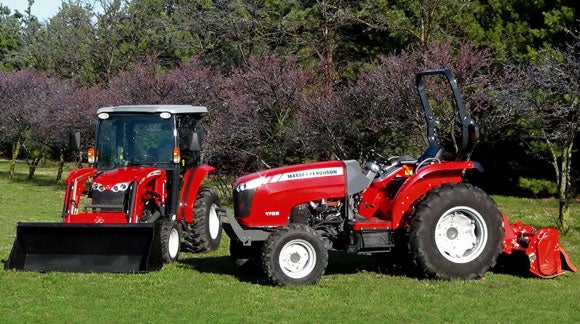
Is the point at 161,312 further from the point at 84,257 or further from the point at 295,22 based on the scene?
the point at 295,22

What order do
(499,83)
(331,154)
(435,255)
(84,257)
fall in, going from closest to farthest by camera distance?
(435,255), (84,257), (499,83), (331,154)

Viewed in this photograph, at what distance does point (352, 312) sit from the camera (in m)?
8.04

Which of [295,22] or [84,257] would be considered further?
[295,22]

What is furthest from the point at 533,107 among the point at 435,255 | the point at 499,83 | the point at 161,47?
the point at 161,47

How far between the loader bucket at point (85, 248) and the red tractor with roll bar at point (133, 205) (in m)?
0.01

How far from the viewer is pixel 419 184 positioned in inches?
380

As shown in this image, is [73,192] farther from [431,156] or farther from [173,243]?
[431,156]

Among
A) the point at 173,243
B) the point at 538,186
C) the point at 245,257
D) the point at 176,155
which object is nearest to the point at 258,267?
the point at 245,257

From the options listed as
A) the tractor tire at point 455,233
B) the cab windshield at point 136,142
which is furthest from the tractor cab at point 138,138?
the tractor tire at point 455,233

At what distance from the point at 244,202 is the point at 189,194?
9.73 feet

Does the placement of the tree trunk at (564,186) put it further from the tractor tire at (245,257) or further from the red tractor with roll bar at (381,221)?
the tractor tire at (245,257)

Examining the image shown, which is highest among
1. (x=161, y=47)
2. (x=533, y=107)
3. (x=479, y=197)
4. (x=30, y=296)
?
(x=161, y=47)

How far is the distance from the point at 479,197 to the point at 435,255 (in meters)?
0.84

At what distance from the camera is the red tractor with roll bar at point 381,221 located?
9.30 m
